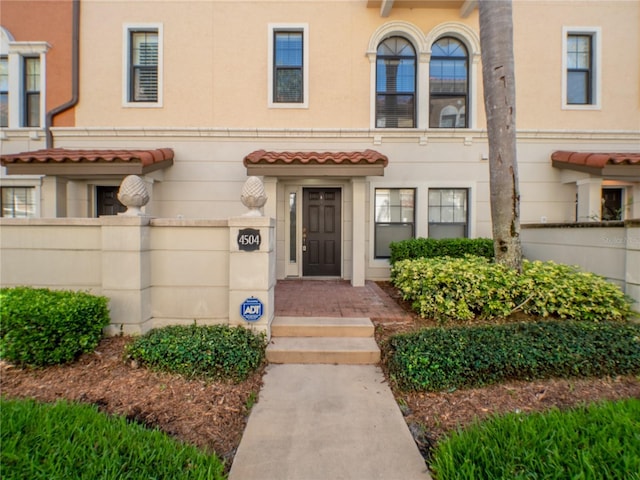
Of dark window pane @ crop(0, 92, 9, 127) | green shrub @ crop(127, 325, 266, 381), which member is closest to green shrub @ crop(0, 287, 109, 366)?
green shrub @ crop(127, 325, 266, 381)

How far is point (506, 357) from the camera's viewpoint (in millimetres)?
3191

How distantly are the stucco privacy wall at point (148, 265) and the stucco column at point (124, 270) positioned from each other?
1cm

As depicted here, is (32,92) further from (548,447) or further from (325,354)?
(548,447)

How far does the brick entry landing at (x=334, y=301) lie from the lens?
4.78 m

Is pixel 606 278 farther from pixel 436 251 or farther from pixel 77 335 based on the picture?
pixel 77 335

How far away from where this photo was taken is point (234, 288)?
4020mm

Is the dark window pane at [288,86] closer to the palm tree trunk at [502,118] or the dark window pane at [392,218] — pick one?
the dark window pane at [392,218]

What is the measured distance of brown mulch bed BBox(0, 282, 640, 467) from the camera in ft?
8.56

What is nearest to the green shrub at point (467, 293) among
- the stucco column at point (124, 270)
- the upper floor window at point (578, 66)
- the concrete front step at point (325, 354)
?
the concrete front step at point (325, 354)

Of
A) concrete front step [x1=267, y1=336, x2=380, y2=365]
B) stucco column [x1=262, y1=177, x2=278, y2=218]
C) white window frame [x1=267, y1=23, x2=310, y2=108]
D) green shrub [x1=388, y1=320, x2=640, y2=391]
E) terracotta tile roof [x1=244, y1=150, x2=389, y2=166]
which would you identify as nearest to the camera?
green shrub [x1=388, y1=320, x2=640, y2=391]

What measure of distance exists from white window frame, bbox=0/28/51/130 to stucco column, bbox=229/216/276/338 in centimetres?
753

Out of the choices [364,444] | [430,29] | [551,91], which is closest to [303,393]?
[364,444]

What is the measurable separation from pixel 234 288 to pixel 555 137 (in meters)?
8.66

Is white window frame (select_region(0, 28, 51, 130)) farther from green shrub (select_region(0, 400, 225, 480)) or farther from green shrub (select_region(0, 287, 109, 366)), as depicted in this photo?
green shrub (select_region(0, 400, 225, 480))
